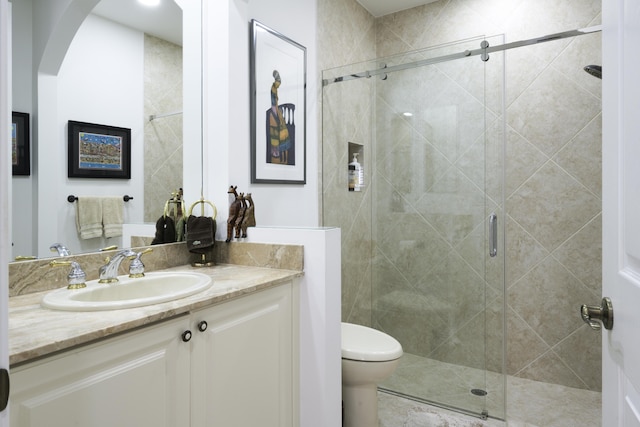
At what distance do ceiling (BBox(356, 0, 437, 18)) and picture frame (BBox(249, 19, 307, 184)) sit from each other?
0.93 m

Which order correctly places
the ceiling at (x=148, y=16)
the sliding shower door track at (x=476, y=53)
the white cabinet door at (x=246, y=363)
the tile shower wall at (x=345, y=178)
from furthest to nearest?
the tile shower wall at (x=345, y=178) < the sliding shower door track at (x=476, y=53) < the ceiling at (x=148, y=16) < the white cabinet door at (x=246, y=363)

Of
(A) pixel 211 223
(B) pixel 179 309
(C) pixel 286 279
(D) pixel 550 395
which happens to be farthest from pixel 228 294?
(D) pixel 550 395

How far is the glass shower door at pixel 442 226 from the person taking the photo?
6.98ft

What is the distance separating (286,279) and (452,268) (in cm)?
119

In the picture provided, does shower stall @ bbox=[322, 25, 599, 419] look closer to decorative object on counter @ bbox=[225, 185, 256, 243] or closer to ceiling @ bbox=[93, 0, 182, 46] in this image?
decorative object on counter @ bbox=[225, 185, 256, 243]

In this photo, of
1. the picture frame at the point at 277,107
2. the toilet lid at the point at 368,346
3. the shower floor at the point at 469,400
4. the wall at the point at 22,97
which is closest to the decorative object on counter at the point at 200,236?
the picture frame at the point at 277,107

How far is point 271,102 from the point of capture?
83.7 inches

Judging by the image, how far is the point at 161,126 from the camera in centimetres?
174

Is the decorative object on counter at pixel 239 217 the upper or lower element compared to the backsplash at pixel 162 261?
upper

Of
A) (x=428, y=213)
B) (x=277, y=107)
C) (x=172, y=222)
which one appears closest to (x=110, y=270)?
(x=172, y=222)

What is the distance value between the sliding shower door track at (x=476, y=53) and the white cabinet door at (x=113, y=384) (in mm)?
1926

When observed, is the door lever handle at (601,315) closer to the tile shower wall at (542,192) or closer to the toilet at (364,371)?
the toilet at (364,371)

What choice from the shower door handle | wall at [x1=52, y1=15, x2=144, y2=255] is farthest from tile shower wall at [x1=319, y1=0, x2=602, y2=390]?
wall at [x1=52, y1=15, x2=144, y2=255]

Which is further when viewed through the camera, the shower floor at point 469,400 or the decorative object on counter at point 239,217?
the shower floor at point 469,400
